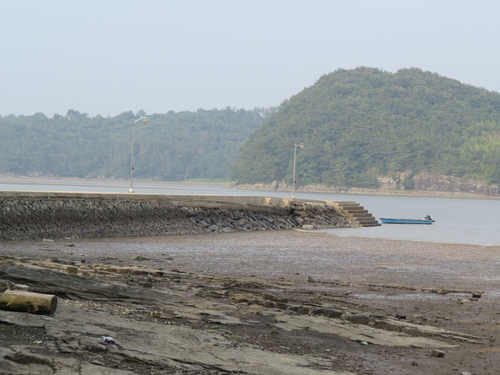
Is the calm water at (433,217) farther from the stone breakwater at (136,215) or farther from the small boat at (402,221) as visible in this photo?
the stone breakwater at (136,215)

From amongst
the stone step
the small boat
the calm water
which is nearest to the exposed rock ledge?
the calm water

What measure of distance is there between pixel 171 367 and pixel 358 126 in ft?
537

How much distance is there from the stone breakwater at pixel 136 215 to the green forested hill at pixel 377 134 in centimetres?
11306

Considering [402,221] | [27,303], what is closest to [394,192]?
[402,221]

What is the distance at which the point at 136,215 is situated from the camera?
102 ft

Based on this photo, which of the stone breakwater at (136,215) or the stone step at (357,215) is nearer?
the stone breakwater at (136,215)

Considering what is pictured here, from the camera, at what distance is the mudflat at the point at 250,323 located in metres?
7.06

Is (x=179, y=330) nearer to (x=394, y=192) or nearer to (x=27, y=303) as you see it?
(x=27, y=303)

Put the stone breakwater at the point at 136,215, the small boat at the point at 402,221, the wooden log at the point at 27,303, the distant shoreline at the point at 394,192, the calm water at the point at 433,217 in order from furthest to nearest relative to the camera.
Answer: the distant shoreline at the point at 394,192
the small boat at the point at 402,221
the calm water at the point at 433,217
the stone breakwater at the point at 136,215
the wooden log at the point at 27,303

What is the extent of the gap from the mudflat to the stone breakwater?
8437 mm

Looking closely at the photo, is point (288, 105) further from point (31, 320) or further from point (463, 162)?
point (31, 320)

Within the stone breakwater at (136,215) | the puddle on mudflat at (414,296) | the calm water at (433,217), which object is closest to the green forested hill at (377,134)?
the calm water at (433,217)

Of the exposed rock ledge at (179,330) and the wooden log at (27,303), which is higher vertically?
the wooden log at (27,303)

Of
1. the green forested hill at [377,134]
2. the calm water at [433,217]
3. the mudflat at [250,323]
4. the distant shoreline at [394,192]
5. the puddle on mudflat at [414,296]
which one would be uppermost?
the green forested hill at [377,134]
